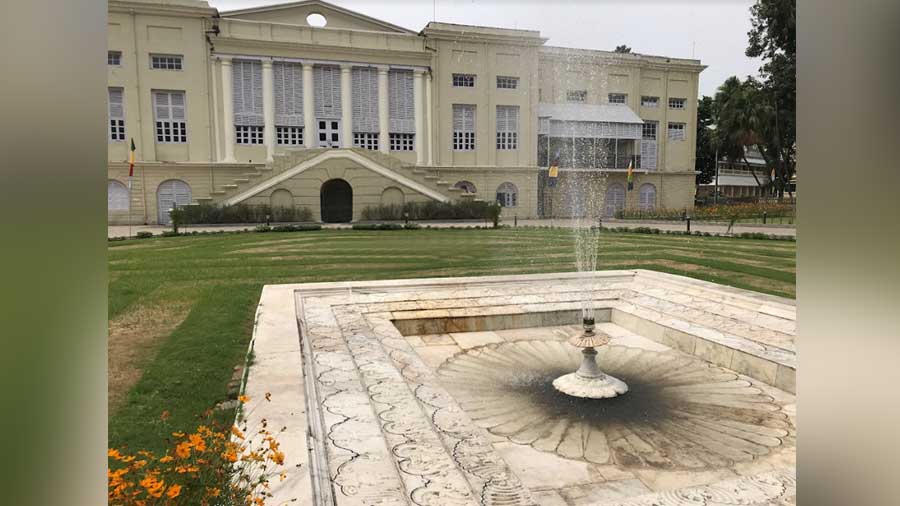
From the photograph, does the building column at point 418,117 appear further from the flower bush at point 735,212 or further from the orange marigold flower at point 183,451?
the orange marigold flower at point 183,451

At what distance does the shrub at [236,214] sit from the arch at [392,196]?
3447 millimetres

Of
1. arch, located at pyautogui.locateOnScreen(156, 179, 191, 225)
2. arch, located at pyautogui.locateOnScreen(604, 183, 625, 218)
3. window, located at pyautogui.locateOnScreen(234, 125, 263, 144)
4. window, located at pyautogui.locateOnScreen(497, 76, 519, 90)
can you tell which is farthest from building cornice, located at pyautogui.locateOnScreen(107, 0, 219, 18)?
arch, located at pyautogui.locateOnScreen(604, 183, 625, 218)

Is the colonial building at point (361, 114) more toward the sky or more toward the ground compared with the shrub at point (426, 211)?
more toward the sky

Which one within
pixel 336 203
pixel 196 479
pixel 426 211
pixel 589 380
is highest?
pixel 336 203

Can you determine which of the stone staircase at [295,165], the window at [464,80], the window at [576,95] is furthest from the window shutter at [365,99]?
the window at [576,95]

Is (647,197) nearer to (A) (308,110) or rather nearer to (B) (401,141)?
(B) (401,141)

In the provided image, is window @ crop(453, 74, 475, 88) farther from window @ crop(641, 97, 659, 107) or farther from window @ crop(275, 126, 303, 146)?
window @ crop(641, 97, 659, 107)

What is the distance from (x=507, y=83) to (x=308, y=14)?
10.6m

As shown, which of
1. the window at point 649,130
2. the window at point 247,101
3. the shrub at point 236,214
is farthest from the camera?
the window at point 649,130

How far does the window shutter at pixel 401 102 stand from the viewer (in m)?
29.5

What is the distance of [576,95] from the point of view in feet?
125

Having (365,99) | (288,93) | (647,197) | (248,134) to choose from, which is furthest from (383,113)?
(647,197)
